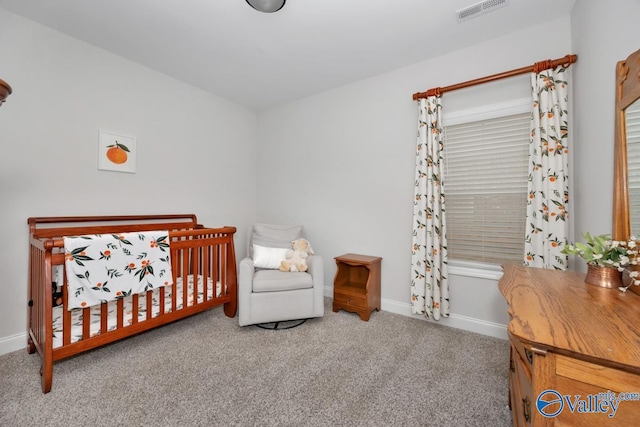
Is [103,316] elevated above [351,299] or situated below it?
above

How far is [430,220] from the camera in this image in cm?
233

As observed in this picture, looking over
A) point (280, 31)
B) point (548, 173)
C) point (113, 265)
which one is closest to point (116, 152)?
point (113, 265)

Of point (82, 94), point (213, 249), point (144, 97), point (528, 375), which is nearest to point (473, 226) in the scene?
point (528, 375)

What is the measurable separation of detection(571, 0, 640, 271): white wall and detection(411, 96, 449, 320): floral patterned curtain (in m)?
0.86

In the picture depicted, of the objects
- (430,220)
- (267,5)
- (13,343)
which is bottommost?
(13,343)

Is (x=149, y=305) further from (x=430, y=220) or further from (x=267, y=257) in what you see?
(x=430, y=220)

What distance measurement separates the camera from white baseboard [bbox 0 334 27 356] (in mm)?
1907

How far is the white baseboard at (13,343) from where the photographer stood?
1907 millimetres

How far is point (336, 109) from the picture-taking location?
309cm

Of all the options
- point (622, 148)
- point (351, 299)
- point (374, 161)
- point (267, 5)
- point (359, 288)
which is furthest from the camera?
point (374, 161)

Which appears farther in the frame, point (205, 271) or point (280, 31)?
point (205, 271)

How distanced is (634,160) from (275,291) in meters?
2.27

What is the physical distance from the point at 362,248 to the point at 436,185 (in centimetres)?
102

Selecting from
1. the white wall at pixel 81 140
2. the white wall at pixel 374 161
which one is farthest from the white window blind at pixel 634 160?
the white wall at pixel 81 140
